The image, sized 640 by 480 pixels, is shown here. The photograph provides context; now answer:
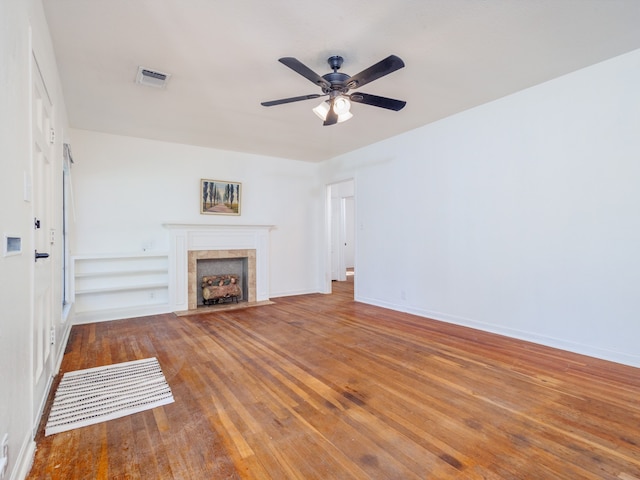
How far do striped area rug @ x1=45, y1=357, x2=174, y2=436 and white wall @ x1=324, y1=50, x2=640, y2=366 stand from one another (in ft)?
11.5

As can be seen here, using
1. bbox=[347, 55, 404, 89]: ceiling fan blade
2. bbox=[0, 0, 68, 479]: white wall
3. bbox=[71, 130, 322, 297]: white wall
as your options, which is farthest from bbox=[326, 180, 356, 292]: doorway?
bbox=[0, 0, 68, 479]: white wall

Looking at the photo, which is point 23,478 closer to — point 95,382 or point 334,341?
point 95,382

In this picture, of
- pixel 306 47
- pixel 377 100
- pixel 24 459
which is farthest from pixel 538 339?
pixel 24 459

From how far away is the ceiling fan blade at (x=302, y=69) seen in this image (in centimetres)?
224

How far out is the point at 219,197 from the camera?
5.68m

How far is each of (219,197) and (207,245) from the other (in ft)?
3.01

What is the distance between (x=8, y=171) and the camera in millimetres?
1372

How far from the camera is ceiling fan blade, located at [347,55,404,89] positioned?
2.19m

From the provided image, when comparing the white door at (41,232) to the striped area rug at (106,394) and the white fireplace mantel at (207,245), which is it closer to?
the striped area rug at (106,394)

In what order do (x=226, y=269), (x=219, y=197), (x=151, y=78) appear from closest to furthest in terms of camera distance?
1. (x=151, y=78)
2. (x=219, y=197)
3. (x=226, y=269)

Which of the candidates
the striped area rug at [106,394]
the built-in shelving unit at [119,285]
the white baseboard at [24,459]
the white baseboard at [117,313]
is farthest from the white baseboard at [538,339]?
the white baseboard at [24,459]

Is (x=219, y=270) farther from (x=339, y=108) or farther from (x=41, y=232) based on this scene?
(x=339, y=108)

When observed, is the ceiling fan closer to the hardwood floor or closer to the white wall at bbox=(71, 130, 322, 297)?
the hardwood floor

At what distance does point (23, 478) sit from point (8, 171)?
1.44m
